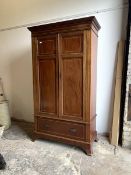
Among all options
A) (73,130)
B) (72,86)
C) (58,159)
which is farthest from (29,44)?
(58,159)

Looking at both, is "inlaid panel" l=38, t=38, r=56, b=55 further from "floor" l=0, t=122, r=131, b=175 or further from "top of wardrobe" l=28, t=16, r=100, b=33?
"floor" l=0, t=122, r=131, b=175

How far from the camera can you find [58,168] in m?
2.04

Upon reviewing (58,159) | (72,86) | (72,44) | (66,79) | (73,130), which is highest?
(72,44)

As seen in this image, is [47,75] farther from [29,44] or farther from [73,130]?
[29,44]

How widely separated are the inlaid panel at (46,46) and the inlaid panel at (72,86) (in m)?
0.27

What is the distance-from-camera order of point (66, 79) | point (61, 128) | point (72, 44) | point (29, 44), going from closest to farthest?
point (72, 44), point (66, 79), point (61, 128), point (29, 44)

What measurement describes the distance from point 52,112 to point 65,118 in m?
0.24

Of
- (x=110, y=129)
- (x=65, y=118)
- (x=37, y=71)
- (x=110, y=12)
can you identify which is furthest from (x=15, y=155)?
(x=110, y=12)

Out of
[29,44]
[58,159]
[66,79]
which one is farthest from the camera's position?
[29,44]

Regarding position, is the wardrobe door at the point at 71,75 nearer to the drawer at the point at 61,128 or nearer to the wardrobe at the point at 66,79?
the wardrobe at the point at 66,79

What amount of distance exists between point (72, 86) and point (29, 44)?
164 cm

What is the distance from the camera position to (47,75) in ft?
8.50

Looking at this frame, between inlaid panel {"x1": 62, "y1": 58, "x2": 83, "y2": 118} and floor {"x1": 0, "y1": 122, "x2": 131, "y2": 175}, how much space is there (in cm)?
59

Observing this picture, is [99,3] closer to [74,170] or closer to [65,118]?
[65,118]
